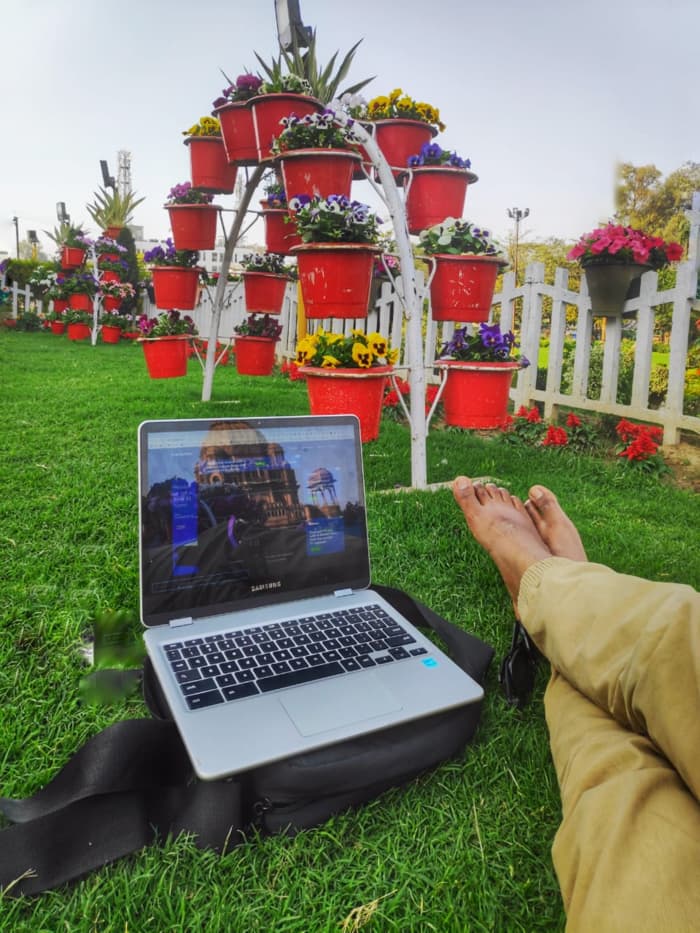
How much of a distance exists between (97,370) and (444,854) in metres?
6.48

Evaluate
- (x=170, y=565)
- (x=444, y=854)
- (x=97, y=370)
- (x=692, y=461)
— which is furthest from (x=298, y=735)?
(x=97, y=370)

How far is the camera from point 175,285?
4547 mm

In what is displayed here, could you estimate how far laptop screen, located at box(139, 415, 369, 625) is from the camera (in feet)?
4.04

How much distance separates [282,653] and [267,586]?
0.58 ft

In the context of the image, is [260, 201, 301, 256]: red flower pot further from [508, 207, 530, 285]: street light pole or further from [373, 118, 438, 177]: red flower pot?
[508, 207, 530, 285]: street light pole

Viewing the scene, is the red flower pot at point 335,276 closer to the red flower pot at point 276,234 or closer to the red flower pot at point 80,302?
the red flower pot at point 276,234

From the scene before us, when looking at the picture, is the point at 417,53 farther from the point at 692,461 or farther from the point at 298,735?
the point at 298,735

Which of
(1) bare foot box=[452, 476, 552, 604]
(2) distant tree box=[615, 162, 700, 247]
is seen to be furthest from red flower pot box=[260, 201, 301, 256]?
(2) distant tree box=[615, 162, 700, 247]

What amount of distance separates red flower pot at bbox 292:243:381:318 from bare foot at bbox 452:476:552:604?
3.26 feet

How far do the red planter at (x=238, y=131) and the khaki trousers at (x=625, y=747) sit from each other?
10.5ft

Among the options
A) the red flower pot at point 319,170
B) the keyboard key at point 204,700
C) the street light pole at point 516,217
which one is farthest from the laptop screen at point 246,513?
the street light pole at point 516,217

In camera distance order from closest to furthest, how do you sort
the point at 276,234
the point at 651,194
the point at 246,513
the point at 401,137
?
the point at 246,513, the point at 401,137, the point at 276,234, the point at 651,194

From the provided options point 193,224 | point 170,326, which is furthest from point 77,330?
point 193,224

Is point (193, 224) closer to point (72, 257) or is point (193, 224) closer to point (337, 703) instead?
point (337, 703)
